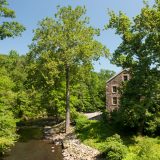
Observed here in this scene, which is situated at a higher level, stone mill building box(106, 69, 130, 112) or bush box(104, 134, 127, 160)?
stone mill building box(106, 69, 130, 112)

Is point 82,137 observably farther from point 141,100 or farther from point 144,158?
point 144,158

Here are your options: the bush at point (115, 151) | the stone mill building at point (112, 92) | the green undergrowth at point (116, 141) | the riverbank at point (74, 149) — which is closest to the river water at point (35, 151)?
the riverbank at point (74, 149)

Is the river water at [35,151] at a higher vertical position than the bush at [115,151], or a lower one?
lower

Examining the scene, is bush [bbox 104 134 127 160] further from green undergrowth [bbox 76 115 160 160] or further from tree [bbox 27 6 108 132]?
tree [bbox 27 6 108 132]

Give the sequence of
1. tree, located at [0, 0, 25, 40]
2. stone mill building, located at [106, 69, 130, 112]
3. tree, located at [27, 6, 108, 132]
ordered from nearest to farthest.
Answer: tree, located at [0, 0, 25, 40] → tree, located at [27, 6, 108, 132] → stone mill building, located at [106, 69, 130, 112]

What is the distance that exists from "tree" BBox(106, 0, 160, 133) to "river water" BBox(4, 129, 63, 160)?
8883 mm

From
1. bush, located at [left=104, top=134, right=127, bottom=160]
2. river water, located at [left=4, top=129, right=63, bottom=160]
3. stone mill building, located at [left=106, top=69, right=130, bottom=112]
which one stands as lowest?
river water, located at [left=4, top=129, right=63, bottom=160]

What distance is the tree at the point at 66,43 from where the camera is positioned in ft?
128

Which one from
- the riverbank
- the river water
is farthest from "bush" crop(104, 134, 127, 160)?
the river water

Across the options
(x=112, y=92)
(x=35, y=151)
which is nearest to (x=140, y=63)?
(x=35, y=151)

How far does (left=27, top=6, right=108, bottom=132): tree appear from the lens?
128ft

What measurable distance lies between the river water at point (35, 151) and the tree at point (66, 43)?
9.15m

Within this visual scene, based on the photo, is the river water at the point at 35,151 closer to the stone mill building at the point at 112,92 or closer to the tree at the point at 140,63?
the tree at the point at 140,63

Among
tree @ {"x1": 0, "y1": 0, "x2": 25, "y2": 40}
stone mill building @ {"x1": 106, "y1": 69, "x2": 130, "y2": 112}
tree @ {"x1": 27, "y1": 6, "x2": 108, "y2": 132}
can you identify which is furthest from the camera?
stone mill building @ {"x1": 106, "y1": 69, "x2": 130, "y2": 112}
